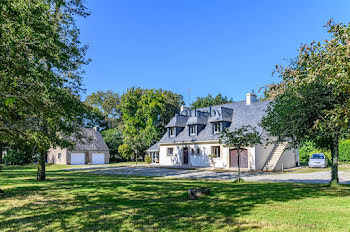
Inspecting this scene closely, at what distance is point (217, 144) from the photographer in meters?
32.1

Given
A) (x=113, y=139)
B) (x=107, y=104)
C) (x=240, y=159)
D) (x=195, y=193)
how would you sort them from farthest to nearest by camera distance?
(x=107, y=104) < (x=113, y=139) < (x=240, y=159) < (x=195, y=193)

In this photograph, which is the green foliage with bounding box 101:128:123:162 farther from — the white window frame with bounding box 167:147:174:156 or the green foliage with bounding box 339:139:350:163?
the green foliage with bounding box 339:139:350:163

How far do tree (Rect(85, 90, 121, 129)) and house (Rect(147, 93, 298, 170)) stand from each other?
23585 millimetres

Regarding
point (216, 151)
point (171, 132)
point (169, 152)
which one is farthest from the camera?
point (171, 132)

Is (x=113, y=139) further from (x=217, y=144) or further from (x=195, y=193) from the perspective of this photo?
(x=195, y=193)

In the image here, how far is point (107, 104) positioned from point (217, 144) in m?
34.8

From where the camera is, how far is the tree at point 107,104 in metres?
60.9

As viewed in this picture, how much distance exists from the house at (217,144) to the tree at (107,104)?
23.6 meters

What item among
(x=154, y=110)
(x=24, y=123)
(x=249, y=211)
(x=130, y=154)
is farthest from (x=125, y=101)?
(x=249, y=211)

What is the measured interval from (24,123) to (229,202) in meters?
10.9

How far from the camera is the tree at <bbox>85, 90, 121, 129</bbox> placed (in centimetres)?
6088

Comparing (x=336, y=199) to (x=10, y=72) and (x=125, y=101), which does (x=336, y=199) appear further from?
(x=125, y=101)

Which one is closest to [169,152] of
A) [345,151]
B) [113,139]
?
[113,139]

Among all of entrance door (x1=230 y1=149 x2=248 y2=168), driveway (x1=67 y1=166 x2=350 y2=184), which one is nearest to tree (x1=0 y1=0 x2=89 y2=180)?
driveway (x1=67 y1=166 x2=350 y2=184)
